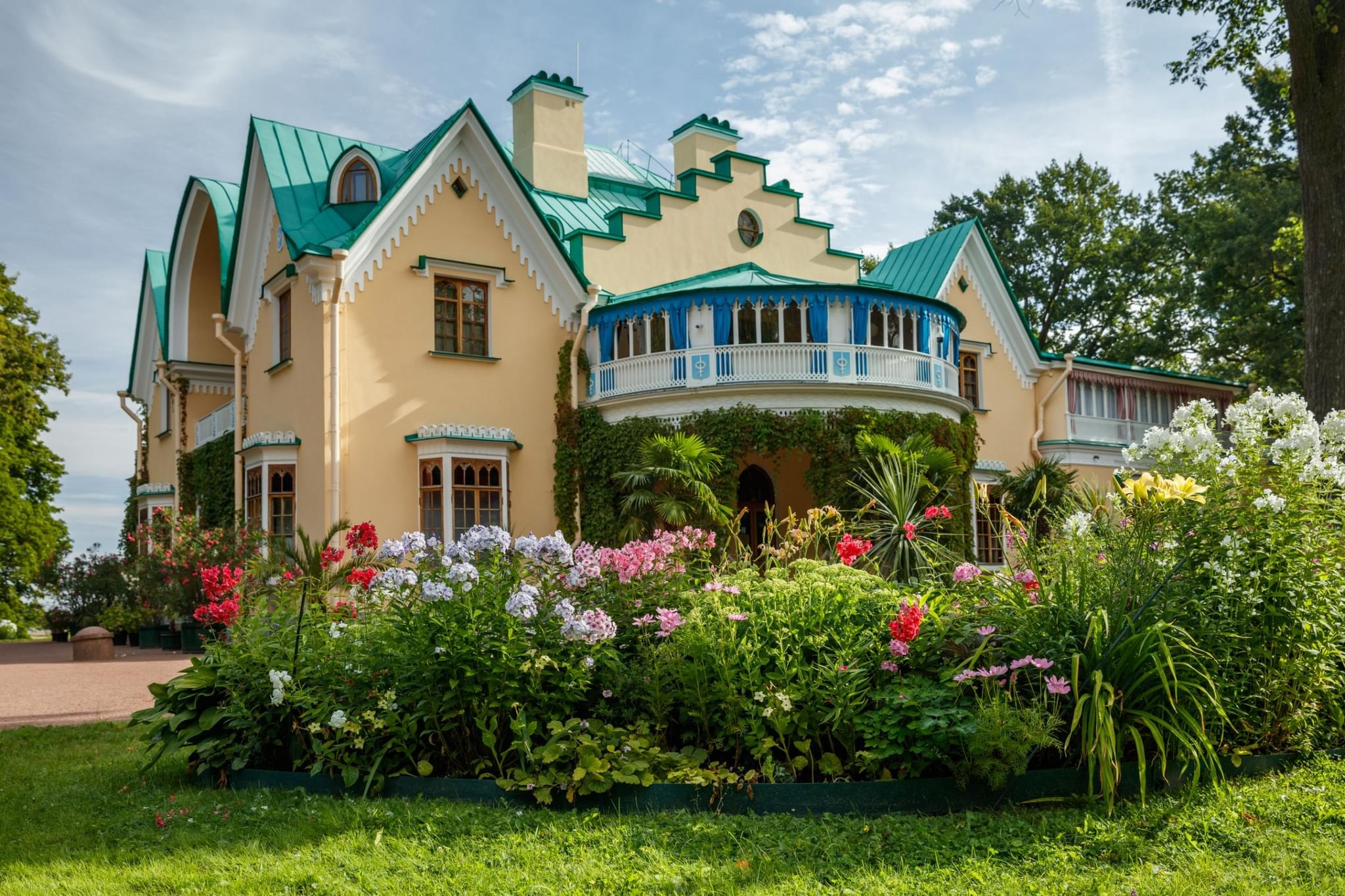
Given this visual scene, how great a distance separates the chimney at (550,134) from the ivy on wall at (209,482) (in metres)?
8.39

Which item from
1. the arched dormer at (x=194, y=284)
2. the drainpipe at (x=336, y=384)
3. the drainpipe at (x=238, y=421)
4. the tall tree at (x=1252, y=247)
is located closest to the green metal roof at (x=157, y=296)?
the arched dormer at (x=194, y=284)

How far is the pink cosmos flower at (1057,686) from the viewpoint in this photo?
5.58 m

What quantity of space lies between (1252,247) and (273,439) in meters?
24.8

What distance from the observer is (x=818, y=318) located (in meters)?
18.4

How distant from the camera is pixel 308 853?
5.04m

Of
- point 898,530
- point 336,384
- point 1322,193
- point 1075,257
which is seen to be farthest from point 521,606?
point 1075,257

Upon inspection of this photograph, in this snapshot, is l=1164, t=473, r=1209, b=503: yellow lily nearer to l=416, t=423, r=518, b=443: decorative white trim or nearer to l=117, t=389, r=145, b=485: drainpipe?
l=416, t=423, r=518, b=443: decorative white trim

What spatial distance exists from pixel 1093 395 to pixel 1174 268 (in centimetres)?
1312

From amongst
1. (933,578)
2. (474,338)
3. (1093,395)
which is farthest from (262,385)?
(1093,395)

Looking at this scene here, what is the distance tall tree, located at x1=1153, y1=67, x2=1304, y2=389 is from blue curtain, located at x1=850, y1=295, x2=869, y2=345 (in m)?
15.1

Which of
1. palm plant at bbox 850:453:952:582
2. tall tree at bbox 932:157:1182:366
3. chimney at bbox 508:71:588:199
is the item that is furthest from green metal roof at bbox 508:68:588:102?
tall tree at bbox 932:157:1182:366

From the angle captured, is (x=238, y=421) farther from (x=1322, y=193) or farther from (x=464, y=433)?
(x=1322, y=193)

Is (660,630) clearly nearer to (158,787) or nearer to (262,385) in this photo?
(158,787)

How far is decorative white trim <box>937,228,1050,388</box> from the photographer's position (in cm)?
2598
